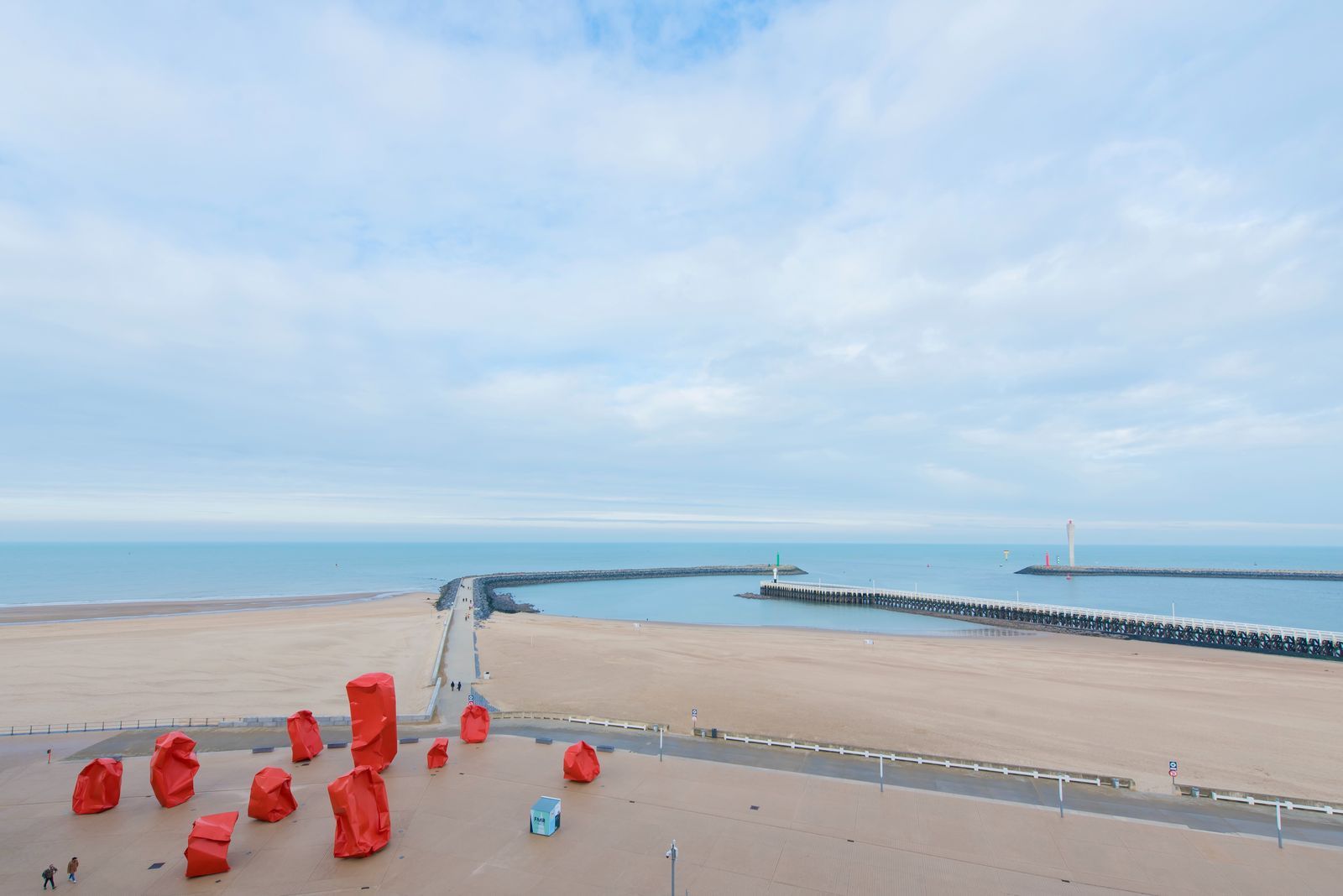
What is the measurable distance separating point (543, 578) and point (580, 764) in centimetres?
10300

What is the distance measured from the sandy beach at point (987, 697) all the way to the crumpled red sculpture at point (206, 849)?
53.9 ft

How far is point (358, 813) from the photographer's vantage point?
15.4 metres

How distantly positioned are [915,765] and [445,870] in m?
15.3

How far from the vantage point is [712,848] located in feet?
52.3

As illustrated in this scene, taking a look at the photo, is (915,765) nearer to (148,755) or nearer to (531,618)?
(148,755)

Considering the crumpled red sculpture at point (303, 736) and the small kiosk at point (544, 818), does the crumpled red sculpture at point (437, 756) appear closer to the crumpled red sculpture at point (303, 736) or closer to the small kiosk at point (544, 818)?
the crumpled red sculpture at point (303, 736)

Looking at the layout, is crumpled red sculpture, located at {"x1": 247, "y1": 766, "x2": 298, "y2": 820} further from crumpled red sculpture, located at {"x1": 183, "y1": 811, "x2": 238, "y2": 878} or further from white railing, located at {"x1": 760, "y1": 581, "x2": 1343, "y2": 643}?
white railing, located at {"x1": 760, "y1": 581, "x2": 1343, "y2": 643}

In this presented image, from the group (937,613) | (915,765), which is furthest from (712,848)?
(937,613)

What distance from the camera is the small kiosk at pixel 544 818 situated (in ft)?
54.2

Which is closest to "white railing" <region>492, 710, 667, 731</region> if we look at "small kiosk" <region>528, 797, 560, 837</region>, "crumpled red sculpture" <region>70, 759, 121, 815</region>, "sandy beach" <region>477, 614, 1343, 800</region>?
"sandy beach" <region>477, 614, 1343, 800</region>

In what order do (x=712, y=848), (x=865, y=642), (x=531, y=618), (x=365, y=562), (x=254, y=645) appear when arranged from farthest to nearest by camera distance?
(x=365, y=562) < (x=531, y=618) < (x=865, y=642) < (x=254, y=645) < (x=712, y=848)

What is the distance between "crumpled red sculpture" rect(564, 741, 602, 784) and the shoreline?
6812cm

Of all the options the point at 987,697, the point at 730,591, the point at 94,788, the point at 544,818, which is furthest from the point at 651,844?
the point at 730,591

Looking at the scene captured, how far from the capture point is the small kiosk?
54.2 feet
